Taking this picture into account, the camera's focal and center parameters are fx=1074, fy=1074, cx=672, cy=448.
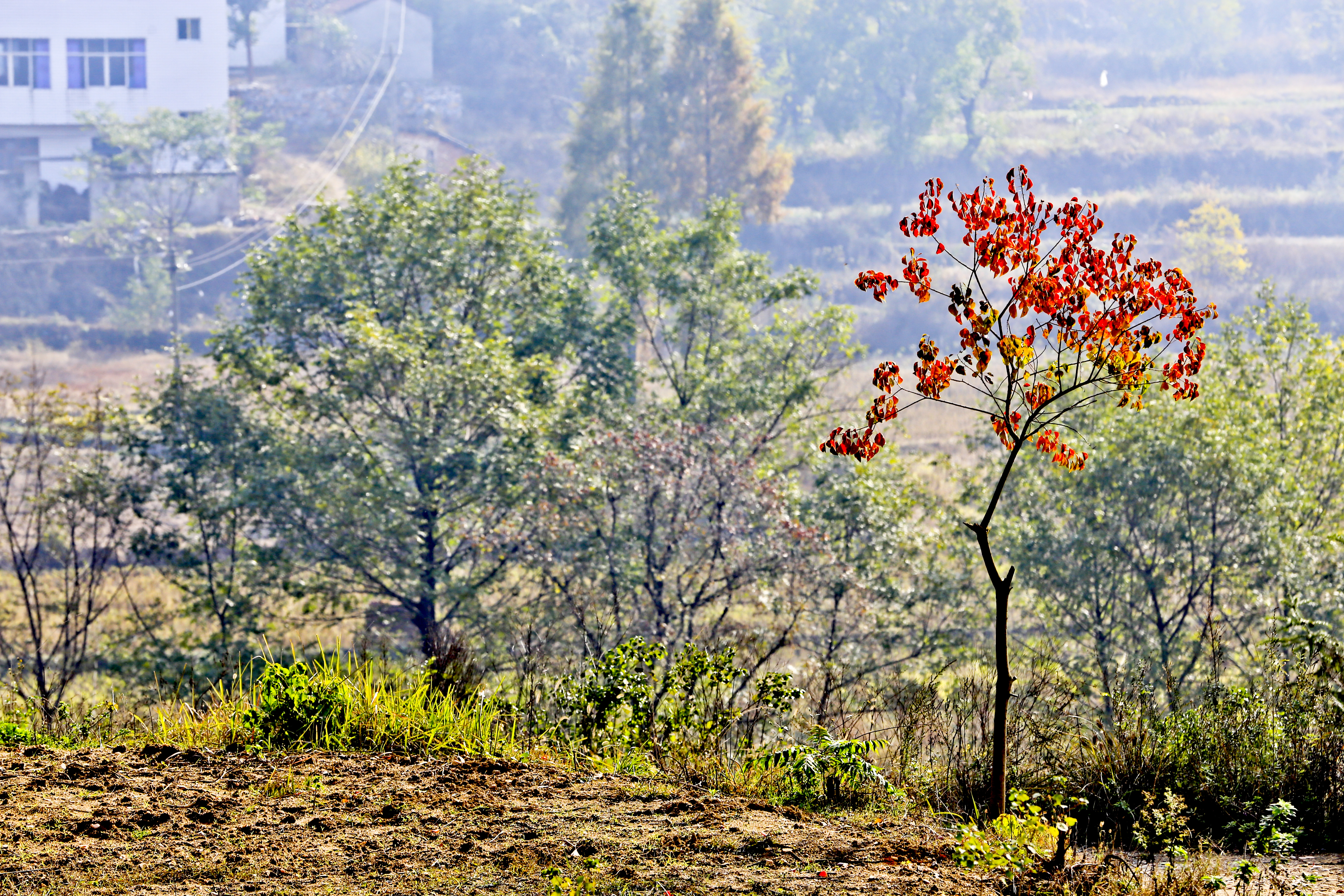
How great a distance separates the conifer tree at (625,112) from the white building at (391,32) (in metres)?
29.7

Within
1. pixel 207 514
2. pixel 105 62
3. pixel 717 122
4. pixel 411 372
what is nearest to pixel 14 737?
pixel 411 372

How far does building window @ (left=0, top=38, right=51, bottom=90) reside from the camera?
174 feet

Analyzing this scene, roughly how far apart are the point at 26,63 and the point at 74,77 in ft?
7.17

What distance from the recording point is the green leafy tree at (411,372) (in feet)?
51.9

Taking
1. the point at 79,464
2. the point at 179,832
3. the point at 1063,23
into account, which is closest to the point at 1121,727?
the point at 179,832

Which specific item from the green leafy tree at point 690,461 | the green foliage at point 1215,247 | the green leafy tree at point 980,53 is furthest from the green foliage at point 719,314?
the green leafy tree at point 980,53

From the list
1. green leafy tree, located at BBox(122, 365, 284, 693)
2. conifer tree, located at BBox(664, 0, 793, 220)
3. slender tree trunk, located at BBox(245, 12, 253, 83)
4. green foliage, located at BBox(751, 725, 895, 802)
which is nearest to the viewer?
green foliage, located at BBox(751, 725, 895, 802)

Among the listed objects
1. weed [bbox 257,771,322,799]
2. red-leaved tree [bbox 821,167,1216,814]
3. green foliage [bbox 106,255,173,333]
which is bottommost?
weed [bbox 257,771,322,799]

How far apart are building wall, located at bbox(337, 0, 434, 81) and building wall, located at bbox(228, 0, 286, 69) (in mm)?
7018

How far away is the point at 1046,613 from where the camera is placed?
15.7 m

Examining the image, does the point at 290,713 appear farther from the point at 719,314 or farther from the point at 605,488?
the point at 719,314

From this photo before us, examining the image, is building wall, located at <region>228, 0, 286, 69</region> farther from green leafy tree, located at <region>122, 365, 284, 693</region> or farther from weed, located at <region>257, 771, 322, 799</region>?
weed, located at <region>257, 771, 322, 799</region>

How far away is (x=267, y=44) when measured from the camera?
7562 cm

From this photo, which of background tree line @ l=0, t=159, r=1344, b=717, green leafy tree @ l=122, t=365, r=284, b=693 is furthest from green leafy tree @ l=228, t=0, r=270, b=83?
green leafy tree @ l=122, t=365, r=284, b=693
